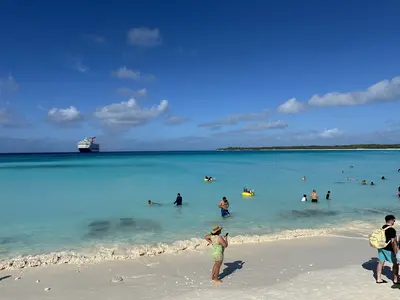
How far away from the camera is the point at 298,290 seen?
7.73 m

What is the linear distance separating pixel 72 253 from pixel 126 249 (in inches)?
75.4

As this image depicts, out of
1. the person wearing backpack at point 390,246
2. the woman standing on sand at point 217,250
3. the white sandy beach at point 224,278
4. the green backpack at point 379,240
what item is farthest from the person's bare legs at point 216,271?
the person wearing backpack at point 390,246

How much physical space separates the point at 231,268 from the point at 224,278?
2.84ft

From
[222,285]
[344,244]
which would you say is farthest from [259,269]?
[344,244]

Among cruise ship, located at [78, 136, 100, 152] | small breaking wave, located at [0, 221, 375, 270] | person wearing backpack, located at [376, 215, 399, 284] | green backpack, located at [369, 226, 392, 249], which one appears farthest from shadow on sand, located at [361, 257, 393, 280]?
cruise ship, located at [78, 136, 100, 152]

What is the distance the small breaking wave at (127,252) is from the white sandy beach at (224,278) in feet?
1.61

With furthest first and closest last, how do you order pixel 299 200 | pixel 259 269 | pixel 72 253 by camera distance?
pixel 299 200
pixel 72 253
pixel 259 269

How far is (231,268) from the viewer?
9.36 metres

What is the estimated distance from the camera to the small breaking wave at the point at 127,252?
999cm

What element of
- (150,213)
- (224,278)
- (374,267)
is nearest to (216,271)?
(224,278)

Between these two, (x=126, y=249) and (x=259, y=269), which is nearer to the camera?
(x=259, y=269)

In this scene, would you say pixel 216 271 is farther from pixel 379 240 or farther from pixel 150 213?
pixel 150 213

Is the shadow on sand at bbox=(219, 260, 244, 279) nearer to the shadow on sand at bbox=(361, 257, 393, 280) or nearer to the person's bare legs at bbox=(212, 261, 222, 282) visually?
the person's bare legs at bbox=(212, 261, 222, 282)

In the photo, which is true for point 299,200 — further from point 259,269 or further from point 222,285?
point 222,285
